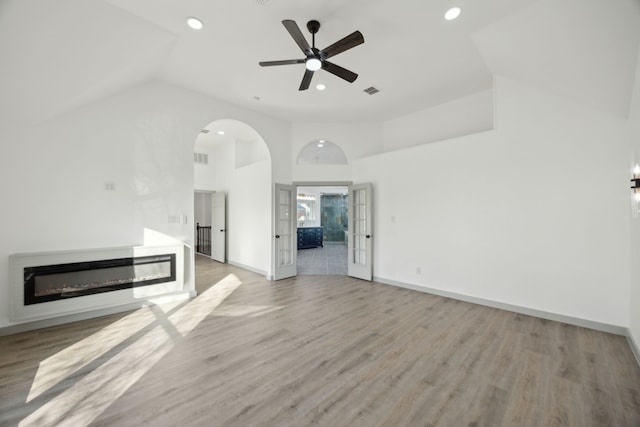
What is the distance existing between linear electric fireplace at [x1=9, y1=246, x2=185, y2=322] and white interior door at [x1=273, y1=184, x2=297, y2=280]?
1.87 metres

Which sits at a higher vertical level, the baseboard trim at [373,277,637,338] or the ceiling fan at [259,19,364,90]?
the ceiling fan at [259,19,364,90]

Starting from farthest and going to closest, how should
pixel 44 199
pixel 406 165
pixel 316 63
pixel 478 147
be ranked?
pixel 406 165 < pixel 478 147 < pixel 44 199 < pixel 316 63

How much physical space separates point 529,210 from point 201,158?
323 inches

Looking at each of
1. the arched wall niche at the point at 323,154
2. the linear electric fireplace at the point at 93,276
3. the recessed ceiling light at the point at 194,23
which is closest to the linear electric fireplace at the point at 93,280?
the linear electric fireplace at the point at 93,276

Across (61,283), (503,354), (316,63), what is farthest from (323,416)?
(61,283)

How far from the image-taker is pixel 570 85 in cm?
308

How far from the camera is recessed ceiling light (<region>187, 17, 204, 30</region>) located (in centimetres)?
280

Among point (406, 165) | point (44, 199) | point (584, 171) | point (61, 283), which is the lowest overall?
point (61, 283)

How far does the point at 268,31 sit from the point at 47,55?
223cm

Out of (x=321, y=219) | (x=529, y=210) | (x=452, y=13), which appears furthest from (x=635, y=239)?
(x=321, y=219)

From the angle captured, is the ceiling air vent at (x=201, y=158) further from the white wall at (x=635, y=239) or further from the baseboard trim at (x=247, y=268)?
the white wall at (x=635, y=239)

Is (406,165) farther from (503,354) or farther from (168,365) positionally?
(168,365)

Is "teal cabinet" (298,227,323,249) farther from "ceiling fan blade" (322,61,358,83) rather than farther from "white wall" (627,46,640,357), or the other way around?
"white wall" (627,46,640,357)

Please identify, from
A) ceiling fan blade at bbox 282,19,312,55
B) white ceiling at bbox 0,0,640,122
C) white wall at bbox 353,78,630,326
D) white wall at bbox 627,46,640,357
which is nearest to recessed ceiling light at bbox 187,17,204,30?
white ceiling at bbox 0,0,640,122
